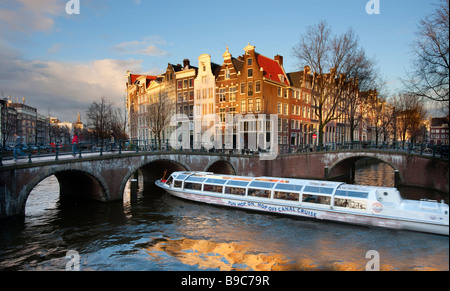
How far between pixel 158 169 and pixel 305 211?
19.3 m

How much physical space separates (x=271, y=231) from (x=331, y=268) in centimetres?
538

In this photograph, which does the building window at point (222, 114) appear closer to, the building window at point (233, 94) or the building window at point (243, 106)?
the building window at point (233, 94)

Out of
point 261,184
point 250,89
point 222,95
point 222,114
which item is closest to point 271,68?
point 250,89

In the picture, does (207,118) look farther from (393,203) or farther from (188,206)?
(393,203)

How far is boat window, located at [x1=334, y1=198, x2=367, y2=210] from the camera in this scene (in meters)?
16.7

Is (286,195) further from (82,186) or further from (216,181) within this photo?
(82,186)

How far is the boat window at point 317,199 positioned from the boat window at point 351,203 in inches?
19.4

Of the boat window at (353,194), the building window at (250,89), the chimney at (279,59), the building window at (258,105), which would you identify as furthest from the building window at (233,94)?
the boat window at (353,194)

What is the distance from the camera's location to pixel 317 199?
18.5 meters

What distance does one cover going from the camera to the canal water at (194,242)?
12.3m
